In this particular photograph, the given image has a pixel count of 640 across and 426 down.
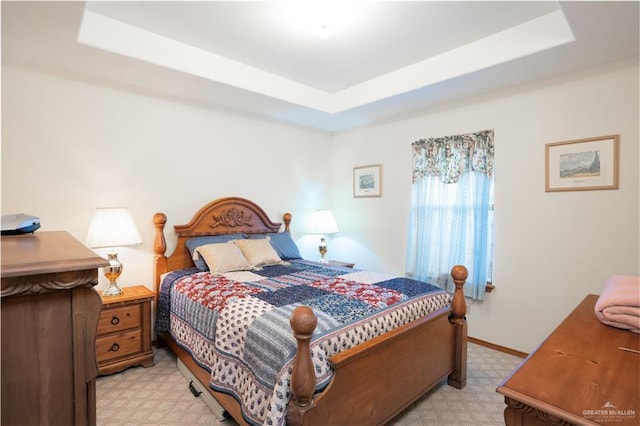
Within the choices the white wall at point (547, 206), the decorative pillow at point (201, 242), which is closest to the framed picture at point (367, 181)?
the white wall at point (547, 206)

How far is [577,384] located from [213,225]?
3205 millimetres

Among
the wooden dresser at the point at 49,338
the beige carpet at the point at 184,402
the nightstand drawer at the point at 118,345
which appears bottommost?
the beige carpet at the point at 184,402

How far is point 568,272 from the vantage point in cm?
275

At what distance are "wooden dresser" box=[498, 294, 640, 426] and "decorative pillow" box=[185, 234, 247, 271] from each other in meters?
2.69

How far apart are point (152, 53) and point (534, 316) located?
3.90 meters

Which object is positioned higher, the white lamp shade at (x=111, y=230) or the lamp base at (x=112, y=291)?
the white lamp shade at (x=111, y=230)

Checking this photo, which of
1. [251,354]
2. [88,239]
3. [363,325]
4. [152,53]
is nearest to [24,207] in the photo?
[88,239]

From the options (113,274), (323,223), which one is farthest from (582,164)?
(113,274)

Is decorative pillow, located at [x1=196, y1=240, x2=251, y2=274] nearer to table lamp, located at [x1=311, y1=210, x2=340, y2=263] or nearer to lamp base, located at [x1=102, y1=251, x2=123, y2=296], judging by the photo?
lamp base, located at [x1=102, y1=251, x2=123, y2=296]

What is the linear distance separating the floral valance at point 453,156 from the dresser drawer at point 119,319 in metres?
3.04

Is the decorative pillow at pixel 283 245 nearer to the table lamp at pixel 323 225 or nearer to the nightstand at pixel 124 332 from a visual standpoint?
the table lamp at pixel 323 225

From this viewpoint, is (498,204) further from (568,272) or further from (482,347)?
(482,347)

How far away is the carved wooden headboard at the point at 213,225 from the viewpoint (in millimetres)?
3086

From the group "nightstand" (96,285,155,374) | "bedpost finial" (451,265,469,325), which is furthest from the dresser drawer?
"bedpost finial" (451,265,469,325)
